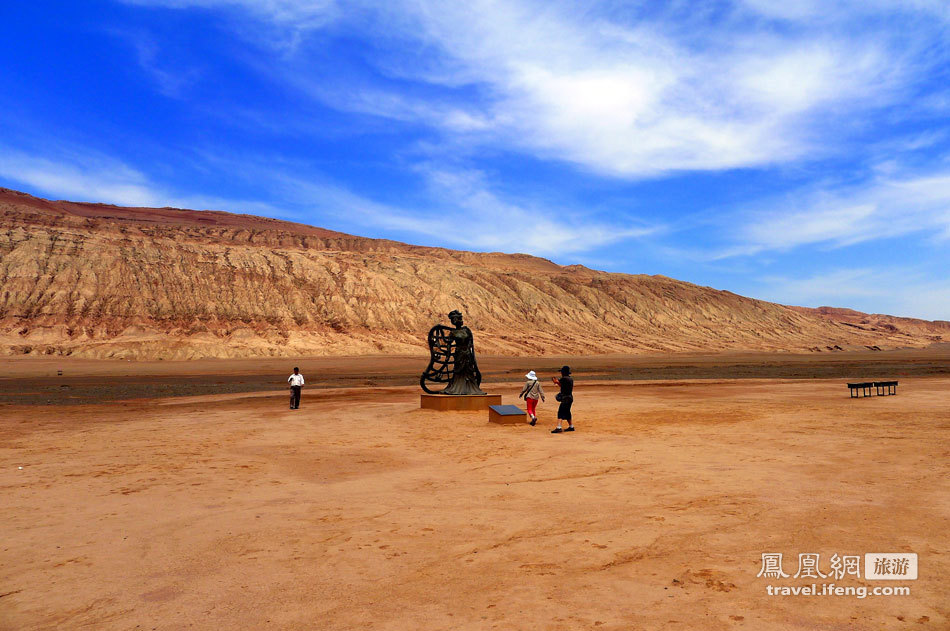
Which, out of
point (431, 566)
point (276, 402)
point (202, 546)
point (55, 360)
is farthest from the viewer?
point (55, 360)

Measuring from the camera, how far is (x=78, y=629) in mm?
4688

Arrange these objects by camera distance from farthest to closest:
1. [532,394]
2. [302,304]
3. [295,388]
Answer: [302,304] < [295,388] < [532,394]

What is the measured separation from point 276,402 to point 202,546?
18.3m

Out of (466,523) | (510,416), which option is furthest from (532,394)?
(466,523)

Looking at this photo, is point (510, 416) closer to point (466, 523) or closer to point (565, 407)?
point (565, 407)

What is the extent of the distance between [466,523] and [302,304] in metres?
75.0

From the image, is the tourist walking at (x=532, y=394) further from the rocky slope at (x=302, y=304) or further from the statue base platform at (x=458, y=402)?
the rocky slope at (x=302, y=304)

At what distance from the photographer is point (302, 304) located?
78.8 metres

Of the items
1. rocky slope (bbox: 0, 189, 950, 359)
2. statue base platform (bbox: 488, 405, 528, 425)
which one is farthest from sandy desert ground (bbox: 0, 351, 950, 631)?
rocky slope (bbox: 0, 189, 950, 359)

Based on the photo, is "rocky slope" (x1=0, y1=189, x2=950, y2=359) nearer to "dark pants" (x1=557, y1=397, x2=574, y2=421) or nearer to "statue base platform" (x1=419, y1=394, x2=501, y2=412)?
"statue base platform" (x1=419, y1=394, x2=501, y2=412)

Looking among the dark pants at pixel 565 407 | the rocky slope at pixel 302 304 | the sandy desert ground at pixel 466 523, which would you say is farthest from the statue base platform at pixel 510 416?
the rocky slope at pixel 302 304

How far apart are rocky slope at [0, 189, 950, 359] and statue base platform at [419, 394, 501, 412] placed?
45188 millimetres

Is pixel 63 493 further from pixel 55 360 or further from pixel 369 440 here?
pixel 55 360

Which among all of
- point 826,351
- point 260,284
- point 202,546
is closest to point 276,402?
point 202,546
